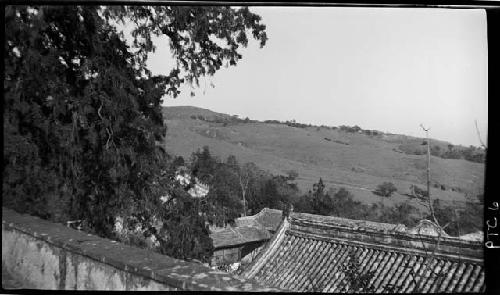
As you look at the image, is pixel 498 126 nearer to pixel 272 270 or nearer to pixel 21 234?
pixel 21 234

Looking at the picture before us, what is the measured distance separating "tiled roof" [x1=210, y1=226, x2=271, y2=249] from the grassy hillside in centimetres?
1865

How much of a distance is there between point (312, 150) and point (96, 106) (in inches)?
2139

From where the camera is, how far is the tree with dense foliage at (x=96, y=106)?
4238 mm

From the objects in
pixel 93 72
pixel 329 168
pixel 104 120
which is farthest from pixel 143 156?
pixel 329 168

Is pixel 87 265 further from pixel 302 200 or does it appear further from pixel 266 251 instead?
pixel 302 200

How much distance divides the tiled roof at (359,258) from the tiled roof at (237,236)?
13.7 meters

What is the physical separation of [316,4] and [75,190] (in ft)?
12.7

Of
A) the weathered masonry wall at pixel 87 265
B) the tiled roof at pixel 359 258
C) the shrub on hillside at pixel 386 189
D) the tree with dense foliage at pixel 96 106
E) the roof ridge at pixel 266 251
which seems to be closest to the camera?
the weathered masonry wall at pixel 87 265

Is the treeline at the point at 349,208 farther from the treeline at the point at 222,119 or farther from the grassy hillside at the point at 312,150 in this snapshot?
the treeline at the point at 222,119

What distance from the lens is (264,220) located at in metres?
29.9

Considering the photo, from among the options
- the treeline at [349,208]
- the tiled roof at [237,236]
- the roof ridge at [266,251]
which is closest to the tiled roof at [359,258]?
the roof ridge at [266,251]

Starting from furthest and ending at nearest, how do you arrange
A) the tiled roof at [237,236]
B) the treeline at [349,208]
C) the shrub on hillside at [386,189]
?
the shrub on hillside at [386,189] < the treeline at [349,208] < the tiled roof at [237,236]

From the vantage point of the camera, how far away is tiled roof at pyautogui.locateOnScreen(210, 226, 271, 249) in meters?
24.4

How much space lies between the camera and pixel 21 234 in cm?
389
